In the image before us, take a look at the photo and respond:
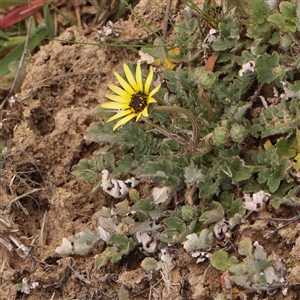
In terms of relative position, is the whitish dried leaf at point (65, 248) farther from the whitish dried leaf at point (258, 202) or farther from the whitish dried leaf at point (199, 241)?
the whitish dried leaf at point (258, 202)

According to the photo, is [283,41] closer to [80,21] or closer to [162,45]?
[162,45]

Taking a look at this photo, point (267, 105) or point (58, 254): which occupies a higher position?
point (267, 105)

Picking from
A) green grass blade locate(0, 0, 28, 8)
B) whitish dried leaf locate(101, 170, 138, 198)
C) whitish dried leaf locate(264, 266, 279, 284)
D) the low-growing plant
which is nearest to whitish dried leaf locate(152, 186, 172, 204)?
the low-growing plant

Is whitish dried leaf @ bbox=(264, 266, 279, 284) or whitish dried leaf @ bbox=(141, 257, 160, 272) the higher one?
whitish dried leaf @ bbox=(264, 266, 279, 284)

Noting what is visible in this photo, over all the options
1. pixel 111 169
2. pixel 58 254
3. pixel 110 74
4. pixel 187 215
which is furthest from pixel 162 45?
pixel 58 254

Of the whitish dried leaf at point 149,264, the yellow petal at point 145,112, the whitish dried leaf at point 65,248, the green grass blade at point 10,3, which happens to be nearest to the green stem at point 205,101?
the yellow petal at point 145,112

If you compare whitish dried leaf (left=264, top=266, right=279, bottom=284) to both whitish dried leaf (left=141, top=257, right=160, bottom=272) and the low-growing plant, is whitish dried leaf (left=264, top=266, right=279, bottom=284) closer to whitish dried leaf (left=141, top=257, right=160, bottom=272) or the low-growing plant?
the low-growing plant

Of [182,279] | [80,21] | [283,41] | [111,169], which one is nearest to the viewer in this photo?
[182,279]

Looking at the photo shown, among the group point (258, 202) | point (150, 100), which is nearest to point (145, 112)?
point (150, 100)
